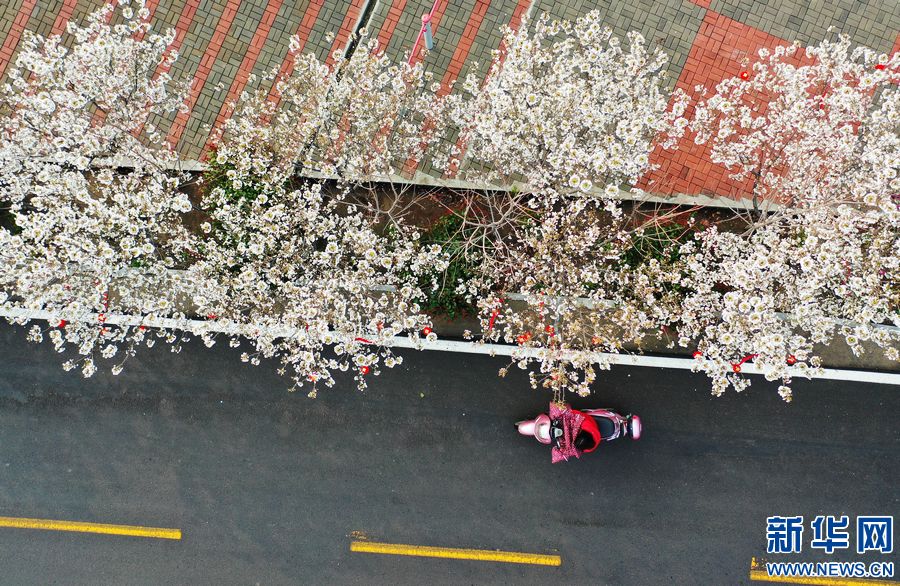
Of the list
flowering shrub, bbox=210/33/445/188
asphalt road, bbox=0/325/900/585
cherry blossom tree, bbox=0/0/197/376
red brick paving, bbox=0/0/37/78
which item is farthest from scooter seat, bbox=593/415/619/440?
red brick paving, bbox=0/0/37/78

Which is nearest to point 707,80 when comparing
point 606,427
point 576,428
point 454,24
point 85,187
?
point 454,24

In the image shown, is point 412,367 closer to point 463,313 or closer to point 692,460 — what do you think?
point 463,313

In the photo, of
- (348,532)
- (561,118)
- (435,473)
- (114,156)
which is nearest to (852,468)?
(435,473)

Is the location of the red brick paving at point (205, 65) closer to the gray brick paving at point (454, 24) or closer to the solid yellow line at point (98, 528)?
the gray brick paving at point (454, 24)

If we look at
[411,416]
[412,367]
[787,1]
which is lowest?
[411,416]

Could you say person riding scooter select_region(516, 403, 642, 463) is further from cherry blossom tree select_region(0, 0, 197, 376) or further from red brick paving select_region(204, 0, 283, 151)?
red brick paving select_region(204, 0, 283, 151)

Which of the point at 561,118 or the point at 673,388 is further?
the point at 673,388

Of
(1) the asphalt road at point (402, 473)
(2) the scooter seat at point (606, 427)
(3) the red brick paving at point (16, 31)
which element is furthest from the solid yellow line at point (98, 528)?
(3) the red brick paving at point (16, 31)
